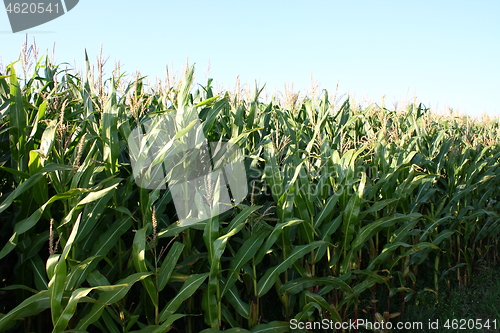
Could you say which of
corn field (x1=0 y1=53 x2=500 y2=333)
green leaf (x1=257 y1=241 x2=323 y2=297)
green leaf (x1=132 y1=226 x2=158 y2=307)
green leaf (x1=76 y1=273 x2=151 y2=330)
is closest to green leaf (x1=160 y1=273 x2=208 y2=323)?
corn field (x1=0 y1=53 x2=500 y2=333)

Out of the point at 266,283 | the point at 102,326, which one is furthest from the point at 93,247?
the point at 266,283

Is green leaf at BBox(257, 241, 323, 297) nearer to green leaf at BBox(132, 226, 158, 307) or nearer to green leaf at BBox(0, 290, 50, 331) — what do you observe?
green leaf at BBox(132, 226, 158, 307)

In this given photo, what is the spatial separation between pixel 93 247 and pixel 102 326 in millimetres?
386

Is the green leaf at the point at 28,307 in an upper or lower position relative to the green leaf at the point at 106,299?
upper

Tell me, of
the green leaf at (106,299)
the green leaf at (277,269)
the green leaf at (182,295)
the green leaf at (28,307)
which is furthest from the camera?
the green leaf at (277,269)

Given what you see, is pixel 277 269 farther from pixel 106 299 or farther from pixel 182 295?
pixel 106 299

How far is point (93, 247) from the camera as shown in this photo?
1899 millimetres

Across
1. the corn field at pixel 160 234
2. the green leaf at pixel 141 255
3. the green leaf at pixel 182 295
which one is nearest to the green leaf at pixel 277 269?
the corn field at pixel 160 234

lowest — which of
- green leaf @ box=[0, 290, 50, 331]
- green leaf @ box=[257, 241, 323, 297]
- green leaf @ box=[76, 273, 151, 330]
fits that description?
green leaf @ box=[257, 241, 323, 297]

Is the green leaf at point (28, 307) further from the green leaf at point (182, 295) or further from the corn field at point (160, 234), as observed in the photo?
the green leaf at point (182, 295)

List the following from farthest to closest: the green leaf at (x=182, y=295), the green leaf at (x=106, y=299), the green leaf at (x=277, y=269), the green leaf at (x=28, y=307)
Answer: the green leaf at (x=277, y=269) < the green leaf at (x=182, y=295) < the green leaf at (x=106, y=299) < the green leaf at (x=28, y=307)

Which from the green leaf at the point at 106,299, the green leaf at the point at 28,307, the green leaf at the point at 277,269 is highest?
the green leaf at the point at 28,307

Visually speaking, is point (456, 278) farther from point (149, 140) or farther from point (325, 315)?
point (149, 140)

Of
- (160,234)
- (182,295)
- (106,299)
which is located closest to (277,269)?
(182,295)
